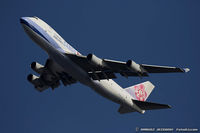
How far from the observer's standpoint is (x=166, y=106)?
34.1 m

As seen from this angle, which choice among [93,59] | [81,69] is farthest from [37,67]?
[93,59]

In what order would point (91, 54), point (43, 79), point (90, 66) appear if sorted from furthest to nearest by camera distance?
point (43, 79) < point (90, 66) < point (91, 54)

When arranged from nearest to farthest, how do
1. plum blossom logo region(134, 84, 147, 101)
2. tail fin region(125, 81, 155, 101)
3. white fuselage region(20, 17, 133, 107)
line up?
1. white fuselage region(20, 17, 133, 107)
2. tail fin region(125, 81, 155, 101)
3. plum blossom logo region(134, 84, 147, 101)

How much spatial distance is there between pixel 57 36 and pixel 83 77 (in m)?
4.22

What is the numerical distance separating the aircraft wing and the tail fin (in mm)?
5944

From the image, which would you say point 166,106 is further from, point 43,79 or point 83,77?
point 43,79

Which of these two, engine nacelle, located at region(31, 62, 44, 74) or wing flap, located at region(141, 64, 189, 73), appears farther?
engine nacelle, located at region(31, 62, 44, 74)

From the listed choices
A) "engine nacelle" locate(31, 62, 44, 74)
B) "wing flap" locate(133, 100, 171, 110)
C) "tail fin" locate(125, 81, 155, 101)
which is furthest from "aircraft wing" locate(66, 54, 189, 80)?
"tail fin" locate(125, 81, 155, 101)

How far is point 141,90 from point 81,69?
10.4 meters

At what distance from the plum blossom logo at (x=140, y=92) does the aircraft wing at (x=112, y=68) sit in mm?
6784

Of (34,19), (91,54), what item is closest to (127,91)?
(91,54)

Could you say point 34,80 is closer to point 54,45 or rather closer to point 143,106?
point 54,45

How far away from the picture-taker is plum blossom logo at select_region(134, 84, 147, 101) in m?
38.6

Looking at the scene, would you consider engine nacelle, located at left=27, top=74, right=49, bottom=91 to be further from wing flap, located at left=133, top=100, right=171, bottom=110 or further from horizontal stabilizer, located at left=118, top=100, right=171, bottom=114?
wing flap, located at left=133, top=100, right=171, bottom=110
